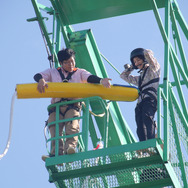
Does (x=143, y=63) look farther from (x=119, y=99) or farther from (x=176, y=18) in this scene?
(x=176, y=18)

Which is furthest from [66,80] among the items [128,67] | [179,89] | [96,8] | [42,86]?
[96,8]

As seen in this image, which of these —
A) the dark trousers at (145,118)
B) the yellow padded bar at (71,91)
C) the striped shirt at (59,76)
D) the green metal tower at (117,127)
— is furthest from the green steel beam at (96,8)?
the dark trousers at (145,118)

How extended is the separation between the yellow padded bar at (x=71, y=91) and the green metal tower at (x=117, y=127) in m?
0.26

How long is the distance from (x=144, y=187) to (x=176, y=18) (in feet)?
14.9

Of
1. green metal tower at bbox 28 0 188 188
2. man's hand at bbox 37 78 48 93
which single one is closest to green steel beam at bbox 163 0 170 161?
green metal tower at bbox 28 0 188 188

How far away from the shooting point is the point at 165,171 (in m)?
10.4

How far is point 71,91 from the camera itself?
11406 millimetres

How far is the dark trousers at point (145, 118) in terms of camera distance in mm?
11084

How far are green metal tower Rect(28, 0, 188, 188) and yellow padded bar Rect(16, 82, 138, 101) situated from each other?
10.0 inches

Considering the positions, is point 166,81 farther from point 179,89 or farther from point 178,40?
point 178,40

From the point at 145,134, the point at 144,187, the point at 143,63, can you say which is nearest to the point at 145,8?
the point at 143,63

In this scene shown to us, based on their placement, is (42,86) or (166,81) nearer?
(166,81)

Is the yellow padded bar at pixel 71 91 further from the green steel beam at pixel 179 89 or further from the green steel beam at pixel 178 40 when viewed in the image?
the green steel beam at pixel 178 40

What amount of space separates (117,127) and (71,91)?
232 cm
